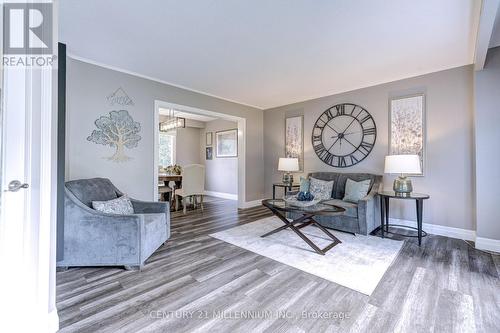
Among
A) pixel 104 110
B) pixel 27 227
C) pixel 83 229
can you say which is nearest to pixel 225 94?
pixel 104 110

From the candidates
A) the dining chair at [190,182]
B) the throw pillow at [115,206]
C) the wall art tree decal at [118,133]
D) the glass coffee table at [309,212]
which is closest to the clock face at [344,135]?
the glass coffee table at [309,212]

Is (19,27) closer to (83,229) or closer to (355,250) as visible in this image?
(83,229)

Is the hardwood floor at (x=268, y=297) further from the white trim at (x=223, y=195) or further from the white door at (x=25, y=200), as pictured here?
the white trim at (x=223, y=195)

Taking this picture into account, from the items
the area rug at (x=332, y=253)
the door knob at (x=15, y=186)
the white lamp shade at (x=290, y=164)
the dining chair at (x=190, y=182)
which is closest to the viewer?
the door knob at (x=15, y=186)

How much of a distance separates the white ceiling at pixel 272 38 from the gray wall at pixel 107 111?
8.9 inches

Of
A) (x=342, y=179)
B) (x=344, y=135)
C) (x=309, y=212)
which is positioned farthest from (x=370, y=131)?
(x=309, y=212)

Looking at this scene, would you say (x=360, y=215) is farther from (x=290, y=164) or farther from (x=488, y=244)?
(x=290, y=164)

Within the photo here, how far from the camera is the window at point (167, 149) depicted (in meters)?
7.15

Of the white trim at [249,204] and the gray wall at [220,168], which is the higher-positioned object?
the gray wall at [220,168]

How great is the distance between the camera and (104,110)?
330cm

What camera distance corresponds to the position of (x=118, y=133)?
3.42m

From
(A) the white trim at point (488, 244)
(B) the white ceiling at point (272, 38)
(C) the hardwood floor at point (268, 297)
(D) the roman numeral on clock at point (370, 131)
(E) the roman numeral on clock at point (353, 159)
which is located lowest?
(C) the hardwood floor at point (268, 297)

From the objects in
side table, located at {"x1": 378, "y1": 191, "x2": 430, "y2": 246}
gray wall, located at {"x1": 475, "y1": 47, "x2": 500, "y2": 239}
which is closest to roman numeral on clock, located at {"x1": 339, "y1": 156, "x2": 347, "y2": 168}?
side table, located at {"x1": 378, "y1": 191, "x2": 430, "y2": 246}

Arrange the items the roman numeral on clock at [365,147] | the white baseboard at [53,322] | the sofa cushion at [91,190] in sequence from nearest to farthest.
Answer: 1. the white baseboard at [53,322]
2. the sofa cushion at [91,190]
3. the roman numeral on clock at [365,147]
